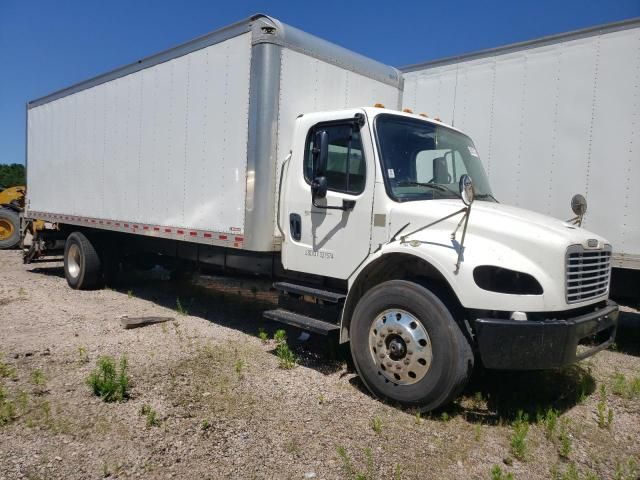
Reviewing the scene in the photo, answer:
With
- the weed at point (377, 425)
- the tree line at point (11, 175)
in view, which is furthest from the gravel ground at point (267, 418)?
the tree line at point (11, 175)

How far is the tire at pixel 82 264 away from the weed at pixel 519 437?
7.49 metres

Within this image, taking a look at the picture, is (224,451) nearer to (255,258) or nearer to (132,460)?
(132,460)

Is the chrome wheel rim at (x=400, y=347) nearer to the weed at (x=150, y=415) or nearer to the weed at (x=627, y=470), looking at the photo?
the weed at (x=627, y=470)

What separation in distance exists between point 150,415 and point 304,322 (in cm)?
167

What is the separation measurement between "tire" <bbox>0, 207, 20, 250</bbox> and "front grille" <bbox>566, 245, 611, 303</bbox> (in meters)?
16.6

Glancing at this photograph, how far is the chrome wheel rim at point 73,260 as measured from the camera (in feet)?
30.3

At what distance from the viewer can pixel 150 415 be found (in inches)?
148

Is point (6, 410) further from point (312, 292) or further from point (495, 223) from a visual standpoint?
point (495, 223)

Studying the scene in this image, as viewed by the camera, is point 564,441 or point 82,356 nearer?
point 564,441

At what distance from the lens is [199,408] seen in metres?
4.07

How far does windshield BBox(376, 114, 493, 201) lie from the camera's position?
15.0ft

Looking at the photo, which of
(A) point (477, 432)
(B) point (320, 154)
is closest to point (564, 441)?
(A) point (477, 432)

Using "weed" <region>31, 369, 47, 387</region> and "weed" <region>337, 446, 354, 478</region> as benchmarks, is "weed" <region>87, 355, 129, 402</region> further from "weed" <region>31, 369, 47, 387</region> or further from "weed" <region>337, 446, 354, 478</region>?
"weed" <region>337, 446, 354, 478</region>

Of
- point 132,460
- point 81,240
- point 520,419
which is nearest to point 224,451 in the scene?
point 132,460
